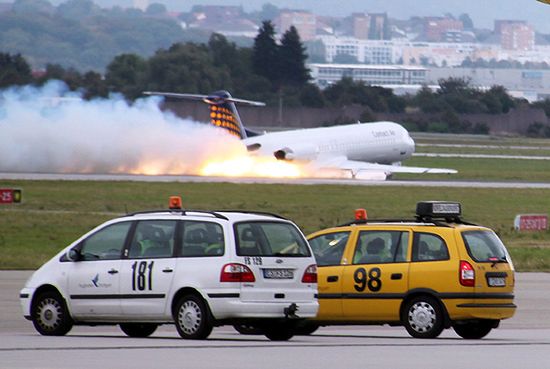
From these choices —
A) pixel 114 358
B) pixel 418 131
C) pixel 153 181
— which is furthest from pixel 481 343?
pixel 418 131

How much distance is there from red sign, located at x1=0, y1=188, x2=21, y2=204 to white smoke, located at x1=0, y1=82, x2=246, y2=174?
55.9 feet

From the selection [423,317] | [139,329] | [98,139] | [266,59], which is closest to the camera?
[139,329]

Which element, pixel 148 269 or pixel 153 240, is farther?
pixel 153 240

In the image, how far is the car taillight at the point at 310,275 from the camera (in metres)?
19.1

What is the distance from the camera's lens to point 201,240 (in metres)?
18.8

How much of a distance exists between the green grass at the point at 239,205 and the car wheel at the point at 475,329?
41.8 ft

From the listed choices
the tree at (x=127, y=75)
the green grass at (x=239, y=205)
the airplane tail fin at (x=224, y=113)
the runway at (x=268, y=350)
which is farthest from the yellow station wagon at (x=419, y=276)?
the tree at (x=127, y=75)

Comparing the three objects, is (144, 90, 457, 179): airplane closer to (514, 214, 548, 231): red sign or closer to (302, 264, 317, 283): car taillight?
(514, 214, 548, 231): red sign

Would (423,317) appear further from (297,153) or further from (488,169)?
(488,169)

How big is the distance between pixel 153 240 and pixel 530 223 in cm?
2724

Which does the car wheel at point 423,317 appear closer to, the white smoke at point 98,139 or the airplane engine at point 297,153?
the white smoke at point 98,139

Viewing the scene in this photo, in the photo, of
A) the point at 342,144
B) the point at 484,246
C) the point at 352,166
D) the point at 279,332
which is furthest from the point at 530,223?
the point at 342,144

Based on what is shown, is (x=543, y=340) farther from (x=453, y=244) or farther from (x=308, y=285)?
(x=308, y=285)

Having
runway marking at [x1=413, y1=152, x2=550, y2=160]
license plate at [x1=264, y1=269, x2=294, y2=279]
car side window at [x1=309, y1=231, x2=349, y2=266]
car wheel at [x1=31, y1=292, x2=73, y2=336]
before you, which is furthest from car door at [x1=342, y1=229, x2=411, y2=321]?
runway marking at [x1=413, y1=152, x2=550, y2=160]
